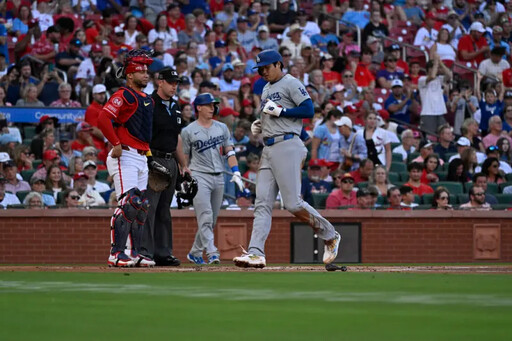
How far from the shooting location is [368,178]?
17.4 metres

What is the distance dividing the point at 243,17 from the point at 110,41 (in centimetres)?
348

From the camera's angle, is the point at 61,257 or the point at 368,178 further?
the point at 368,178

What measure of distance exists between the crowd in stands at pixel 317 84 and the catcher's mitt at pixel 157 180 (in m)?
2.59

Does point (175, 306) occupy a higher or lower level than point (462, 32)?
lower

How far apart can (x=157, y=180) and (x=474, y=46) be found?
15.2 metres

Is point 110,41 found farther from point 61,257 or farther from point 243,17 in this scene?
point 61,257

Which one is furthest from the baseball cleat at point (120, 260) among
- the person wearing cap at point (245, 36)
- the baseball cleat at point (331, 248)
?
the person wearing cap at point (245, 36)

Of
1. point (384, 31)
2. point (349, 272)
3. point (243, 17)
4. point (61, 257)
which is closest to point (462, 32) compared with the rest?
point (384, 31)

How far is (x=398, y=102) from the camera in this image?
22141mm

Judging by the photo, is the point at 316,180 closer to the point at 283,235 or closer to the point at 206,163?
the point at 283,235

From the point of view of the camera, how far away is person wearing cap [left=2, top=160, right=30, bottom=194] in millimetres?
15406

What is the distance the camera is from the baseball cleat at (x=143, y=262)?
11.0m

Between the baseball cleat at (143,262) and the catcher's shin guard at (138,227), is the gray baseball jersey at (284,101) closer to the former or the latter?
the catcher's shin guard at (138,227)

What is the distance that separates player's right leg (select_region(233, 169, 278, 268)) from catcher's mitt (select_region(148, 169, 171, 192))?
150cm
